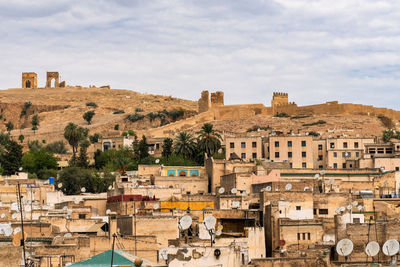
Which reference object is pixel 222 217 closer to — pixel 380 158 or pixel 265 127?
pixel 380 158

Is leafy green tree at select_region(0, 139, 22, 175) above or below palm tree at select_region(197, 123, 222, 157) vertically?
below

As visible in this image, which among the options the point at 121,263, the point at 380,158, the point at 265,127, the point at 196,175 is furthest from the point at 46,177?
the point at 121,263

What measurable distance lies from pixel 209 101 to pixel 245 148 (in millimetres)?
56481

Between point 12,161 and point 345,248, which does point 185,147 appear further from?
point 345,248

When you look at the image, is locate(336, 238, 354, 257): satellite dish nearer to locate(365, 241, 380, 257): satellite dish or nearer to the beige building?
locate(365, 241, 380, 257): satellite dish

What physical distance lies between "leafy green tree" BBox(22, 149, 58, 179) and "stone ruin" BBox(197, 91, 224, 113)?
131 ft

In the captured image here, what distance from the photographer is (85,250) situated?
2942 centimetres

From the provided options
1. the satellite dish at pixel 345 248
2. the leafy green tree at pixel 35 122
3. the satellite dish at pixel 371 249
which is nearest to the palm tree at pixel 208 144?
the satellite dish at pixel 345 248

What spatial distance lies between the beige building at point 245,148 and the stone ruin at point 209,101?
54.4 meters

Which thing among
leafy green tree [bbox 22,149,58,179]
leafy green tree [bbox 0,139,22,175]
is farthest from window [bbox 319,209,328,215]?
leafy green tree [bbox 22,149,58,179]

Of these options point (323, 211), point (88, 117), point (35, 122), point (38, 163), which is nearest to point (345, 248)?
point (323, 211)

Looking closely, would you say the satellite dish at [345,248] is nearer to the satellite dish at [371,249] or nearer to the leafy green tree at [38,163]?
the satellite dish at [371,249]

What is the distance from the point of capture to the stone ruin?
12462 cm

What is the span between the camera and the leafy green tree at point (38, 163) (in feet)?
264
